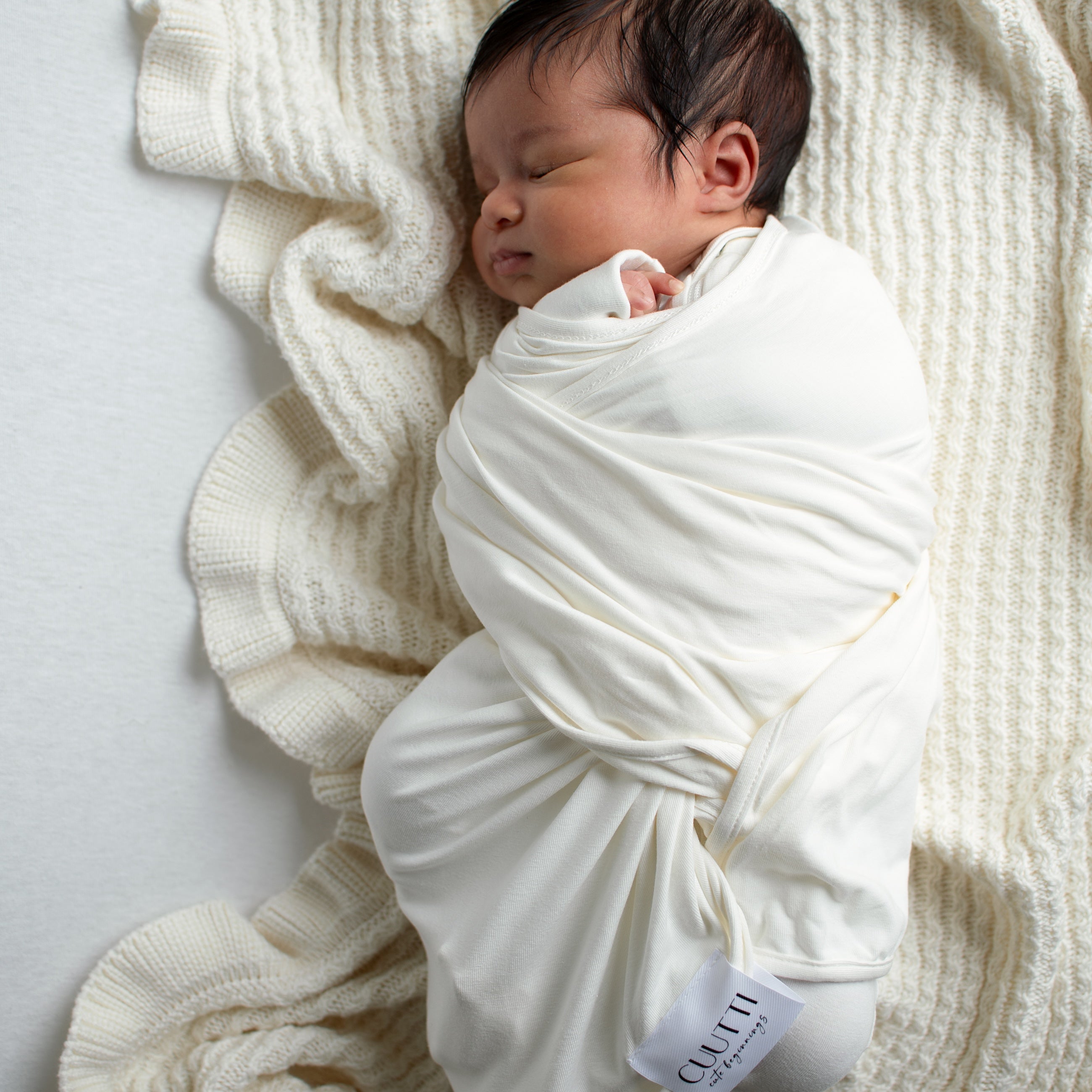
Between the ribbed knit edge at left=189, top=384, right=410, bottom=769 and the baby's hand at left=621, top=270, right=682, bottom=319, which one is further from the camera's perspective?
the ribbed knit edge at left=189, top=384, right=410, bottom=769

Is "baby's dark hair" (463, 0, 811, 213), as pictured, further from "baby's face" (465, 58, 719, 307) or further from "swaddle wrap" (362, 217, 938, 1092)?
"swaddle wrap" (362, 217, 938, 1092)

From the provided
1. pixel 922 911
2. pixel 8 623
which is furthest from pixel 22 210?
pixel 922 911

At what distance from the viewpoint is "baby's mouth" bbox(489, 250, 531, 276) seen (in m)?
0.88

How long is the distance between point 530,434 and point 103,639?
1.78 feet

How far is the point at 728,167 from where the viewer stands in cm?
86

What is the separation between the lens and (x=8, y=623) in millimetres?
896

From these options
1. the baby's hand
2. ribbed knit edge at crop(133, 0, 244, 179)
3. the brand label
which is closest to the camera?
the brand label

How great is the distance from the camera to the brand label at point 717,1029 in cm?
67

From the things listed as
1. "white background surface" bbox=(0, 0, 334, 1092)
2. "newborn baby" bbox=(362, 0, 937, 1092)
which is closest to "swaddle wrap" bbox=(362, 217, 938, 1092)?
"newborn baby" bbox=(362, 0, 937, 1092)

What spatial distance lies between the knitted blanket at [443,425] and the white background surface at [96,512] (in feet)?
0.13

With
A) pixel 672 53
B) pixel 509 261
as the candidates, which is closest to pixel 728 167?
pixel 672 53

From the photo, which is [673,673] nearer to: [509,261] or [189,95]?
[509,261]

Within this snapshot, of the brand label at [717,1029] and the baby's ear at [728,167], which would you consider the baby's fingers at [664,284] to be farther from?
the brand label at [717,1029]

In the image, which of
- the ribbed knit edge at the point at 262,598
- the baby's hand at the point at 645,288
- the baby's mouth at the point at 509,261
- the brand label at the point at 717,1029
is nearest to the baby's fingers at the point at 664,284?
the baby's hand at the point at 645,288
